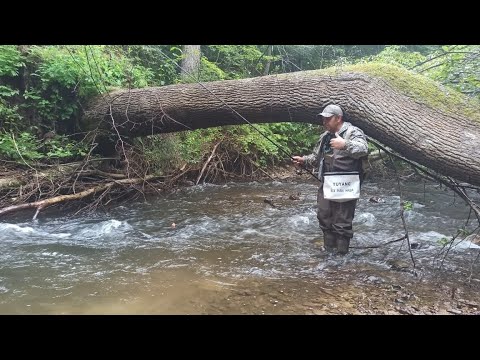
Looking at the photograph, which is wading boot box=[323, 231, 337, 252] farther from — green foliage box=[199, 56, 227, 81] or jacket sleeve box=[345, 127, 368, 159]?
green foliage box=[199, 56, 227, 81]

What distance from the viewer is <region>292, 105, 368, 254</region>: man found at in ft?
16.0

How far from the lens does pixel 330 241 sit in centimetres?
526

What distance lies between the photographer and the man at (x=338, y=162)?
16.0 ft

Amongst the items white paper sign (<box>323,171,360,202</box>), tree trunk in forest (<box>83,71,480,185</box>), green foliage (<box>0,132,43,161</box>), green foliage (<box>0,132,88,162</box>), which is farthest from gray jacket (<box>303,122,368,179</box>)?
green foliage (<box>0,132,43,161</box>)

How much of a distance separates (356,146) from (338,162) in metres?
0.33

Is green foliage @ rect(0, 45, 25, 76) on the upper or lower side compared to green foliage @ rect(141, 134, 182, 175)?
upper

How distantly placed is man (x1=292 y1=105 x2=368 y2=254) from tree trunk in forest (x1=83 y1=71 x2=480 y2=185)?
0.43m

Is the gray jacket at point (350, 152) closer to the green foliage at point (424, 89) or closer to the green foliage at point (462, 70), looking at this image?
the green foliage at point (424, 89)

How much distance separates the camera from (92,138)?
25.1 ft

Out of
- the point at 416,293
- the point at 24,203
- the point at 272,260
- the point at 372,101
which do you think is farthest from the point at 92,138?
the point at 416,293

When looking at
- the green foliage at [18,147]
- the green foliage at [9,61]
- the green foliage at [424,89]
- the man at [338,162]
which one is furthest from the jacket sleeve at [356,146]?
the green foliage at [9,61]

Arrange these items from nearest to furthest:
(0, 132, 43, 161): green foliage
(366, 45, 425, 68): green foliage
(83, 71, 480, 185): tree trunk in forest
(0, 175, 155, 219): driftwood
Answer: (83, 71, 480, 185): tree trunk in forest
(0, 175, 155, 219): driftwood
(0, 132, 43, 161): green foliage
(366, 45, 425, 68): green foliage

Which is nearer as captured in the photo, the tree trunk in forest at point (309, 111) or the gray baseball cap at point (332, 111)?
the tree trunk in forest at point (309, 111)

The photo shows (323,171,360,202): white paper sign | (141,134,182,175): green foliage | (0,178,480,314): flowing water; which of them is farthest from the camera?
(141,134,182,175): green foliage
